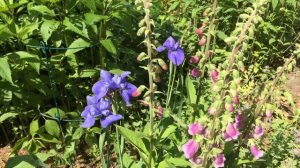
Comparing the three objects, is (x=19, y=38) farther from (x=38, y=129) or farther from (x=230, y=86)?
(x=230, y=86)

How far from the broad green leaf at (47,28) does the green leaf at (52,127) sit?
0.68 m

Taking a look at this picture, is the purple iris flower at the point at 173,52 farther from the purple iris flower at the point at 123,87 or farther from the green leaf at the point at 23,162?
the green leaf at the point at 23,162

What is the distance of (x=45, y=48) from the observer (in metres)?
3.21

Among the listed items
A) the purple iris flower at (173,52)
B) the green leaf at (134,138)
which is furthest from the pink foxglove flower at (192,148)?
the purple iris flower at (173,52)

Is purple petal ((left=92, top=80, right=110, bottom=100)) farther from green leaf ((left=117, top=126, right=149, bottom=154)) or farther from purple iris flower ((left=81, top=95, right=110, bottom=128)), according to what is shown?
green leaf ((left=117, top=126, right=149, bottom=154))

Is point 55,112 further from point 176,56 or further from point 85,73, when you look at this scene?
point 176,56

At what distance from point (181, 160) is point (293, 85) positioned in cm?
260

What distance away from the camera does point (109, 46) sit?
3.22 meters

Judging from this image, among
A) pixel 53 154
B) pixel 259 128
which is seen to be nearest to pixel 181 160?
pixel 259 128

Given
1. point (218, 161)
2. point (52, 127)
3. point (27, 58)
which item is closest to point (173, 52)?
point (218, 161)

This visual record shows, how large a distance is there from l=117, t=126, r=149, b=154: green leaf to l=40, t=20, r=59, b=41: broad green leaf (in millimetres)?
994

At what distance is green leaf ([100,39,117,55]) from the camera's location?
3209 mm

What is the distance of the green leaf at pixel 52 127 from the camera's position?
3330 mm

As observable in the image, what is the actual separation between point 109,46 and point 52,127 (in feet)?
2.57
